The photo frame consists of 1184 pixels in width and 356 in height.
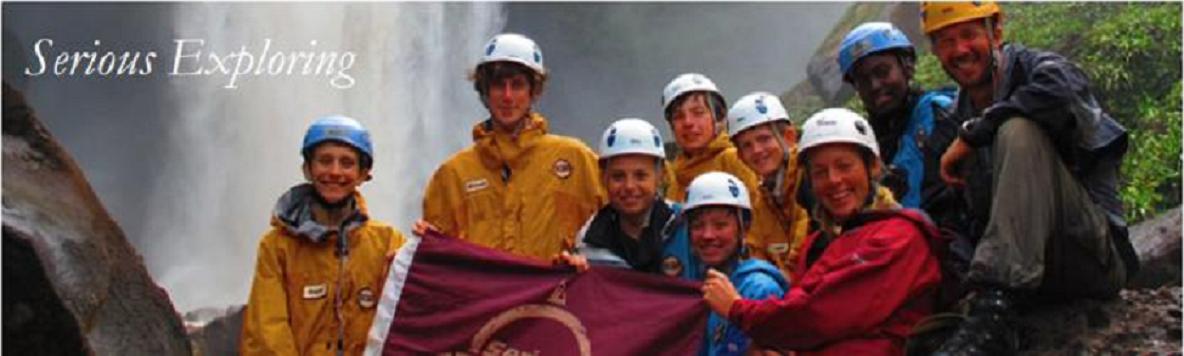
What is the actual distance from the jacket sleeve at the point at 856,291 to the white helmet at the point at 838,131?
33 cm

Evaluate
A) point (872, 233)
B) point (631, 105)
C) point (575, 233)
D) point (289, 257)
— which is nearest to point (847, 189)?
point (872, 233)

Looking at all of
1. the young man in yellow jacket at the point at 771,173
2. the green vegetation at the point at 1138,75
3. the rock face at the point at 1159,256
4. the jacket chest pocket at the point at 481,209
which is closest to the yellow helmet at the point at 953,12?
the young man in yellow jacket at the point at 771,173

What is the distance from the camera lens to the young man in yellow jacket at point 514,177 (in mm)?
5137

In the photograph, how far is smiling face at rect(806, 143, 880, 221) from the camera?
3.71 m

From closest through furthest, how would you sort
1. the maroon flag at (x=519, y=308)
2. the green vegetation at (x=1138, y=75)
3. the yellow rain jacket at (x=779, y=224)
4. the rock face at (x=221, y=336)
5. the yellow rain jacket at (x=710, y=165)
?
1. the maroon flag at (x=519, y=308)
2. the yellow rain jacket at (x=779, y=224)
3. the yellow rain jacket at (x=710, y=165)
4. the green vegetation at (x=1138, y=75)
5. the rock face at (x=221, y=336)

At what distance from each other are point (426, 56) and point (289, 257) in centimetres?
2528

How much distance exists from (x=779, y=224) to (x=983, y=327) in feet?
5.29

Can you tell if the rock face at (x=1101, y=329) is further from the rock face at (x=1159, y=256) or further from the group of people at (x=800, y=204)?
the rock face at (x=1159, y=256)

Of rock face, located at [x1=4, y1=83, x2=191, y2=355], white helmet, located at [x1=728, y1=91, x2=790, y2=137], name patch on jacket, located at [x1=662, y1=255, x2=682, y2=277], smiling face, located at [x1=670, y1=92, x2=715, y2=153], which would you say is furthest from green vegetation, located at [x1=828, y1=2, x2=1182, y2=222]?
rock face, located at [x1=4, y1=83, x2=191, y2=355]

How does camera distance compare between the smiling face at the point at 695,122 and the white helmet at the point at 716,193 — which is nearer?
the white helmet at the point at 716,193

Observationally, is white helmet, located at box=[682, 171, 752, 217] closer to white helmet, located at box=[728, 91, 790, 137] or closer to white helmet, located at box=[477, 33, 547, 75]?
white helmet, located at box=[728, 91, 790, 137]

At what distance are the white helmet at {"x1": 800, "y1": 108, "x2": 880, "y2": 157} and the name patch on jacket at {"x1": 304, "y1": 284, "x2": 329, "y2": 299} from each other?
1939 mm

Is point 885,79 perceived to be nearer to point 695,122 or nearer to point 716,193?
point 716,193

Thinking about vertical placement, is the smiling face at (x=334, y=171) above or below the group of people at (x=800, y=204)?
above
